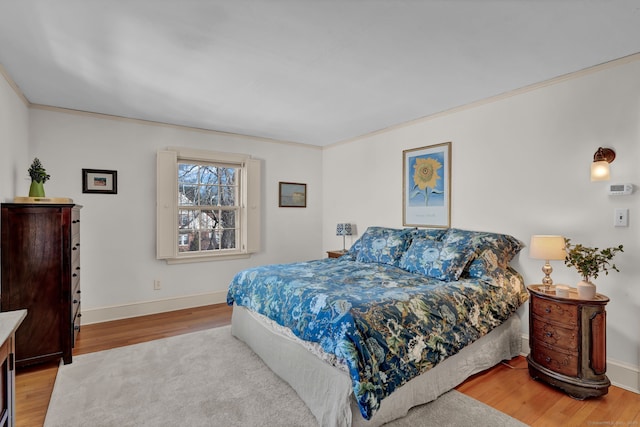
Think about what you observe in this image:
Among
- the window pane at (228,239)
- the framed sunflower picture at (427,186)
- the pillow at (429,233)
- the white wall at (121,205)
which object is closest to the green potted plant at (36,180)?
the white wall at (121,205)

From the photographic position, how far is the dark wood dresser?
100 inches

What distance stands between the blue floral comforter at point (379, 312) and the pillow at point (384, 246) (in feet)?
1.23

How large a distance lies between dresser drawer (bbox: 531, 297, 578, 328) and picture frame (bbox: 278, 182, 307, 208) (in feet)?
11.3

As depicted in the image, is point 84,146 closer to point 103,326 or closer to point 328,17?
point 103,326

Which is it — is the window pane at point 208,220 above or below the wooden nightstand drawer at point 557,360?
above

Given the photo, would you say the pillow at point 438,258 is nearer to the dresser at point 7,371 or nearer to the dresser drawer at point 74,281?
the dresser at point 7,371

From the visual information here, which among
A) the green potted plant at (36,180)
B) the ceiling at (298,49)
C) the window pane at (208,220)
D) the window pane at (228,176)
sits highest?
the ceiling at (298,49)

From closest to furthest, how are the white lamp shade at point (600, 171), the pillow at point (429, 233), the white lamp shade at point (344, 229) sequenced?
the white lamp shade at point (600, 171), the pillow at point (429, 233), the white lamp shade at point (344, 229)

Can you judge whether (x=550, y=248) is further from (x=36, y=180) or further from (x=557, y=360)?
(x=36, y=180)

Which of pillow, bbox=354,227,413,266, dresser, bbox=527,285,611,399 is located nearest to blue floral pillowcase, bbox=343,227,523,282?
pillow, bbox=354,227,413,266

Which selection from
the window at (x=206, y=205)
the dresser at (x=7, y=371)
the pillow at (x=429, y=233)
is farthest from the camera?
the window at (x=206, y=205)

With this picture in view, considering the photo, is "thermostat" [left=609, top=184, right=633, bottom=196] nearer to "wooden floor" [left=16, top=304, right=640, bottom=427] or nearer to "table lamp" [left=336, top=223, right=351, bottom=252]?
"wooden floor" [left=16, top=304, right=640, bottom=427]

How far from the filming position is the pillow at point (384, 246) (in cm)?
347

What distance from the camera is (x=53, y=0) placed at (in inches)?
69.0
